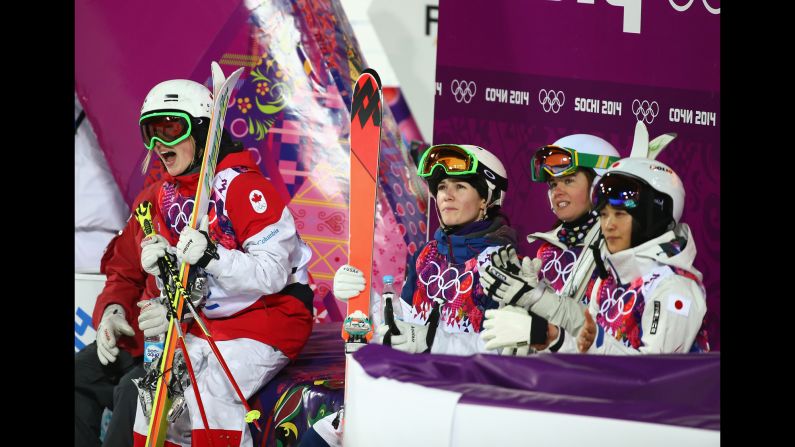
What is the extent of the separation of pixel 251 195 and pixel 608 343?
5.77 feet

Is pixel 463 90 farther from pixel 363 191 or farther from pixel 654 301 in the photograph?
pixel 654 301

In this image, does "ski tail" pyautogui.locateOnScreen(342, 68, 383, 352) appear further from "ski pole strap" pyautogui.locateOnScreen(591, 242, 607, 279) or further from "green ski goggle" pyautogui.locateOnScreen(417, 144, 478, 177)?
"ski pole strap" pyautogui.locateOnScreen(591, 242, 607, 279)

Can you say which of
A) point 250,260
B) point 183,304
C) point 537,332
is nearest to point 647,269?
point 537,332

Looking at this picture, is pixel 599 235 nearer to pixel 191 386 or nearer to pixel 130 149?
pixel 191 386

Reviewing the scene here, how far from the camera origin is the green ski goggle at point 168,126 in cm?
471

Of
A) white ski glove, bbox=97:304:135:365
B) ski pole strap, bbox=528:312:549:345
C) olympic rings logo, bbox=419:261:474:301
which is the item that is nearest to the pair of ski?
white ski glove, bbox=97:304:135:365

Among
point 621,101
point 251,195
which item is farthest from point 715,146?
point 251,195

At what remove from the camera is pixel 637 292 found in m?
3.73

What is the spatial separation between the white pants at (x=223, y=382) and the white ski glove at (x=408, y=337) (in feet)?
2.00

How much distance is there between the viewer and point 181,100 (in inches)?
187

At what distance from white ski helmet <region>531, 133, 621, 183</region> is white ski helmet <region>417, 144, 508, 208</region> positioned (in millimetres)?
253

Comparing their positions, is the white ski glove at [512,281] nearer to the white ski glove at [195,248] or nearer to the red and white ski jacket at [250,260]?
the red and white ski jacket at [250,260]

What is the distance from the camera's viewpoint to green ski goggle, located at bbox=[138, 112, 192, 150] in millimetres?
4715

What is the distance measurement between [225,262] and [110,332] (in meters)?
0.93
